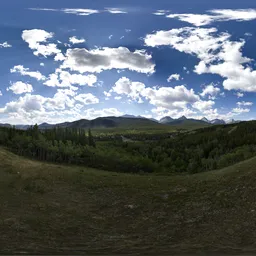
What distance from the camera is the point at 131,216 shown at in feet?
100

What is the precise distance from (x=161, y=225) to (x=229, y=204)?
304 inches

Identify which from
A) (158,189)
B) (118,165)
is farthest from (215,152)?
(158,189)

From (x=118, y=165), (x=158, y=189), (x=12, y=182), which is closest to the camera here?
(x=158, y=189)

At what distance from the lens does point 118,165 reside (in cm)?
14575

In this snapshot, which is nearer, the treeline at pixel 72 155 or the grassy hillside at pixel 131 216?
the grassy hillside at pixel 131 216

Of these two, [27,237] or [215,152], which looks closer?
[27,237]

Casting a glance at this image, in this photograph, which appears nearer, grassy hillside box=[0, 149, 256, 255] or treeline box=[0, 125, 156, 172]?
grassy hillside box=[0, 149, 256, 255]

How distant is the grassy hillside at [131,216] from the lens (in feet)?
69.9

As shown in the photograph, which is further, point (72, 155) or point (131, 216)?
point (72, 155)

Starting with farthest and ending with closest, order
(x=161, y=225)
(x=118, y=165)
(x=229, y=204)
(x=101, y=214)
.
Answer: (x=118, y=165) → (x=101, y=214) → (x=229, y=204) → (x=161, y=225)

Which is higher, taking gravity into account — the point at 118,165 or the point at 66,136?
the point at 66,136

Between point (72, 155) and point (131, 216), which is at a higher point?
point (131, 216)

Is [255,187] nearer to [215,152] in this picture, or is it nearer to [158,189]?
[158,189]

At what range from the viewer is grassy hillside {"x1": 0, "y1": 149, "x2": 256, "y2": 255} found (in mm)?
21312
